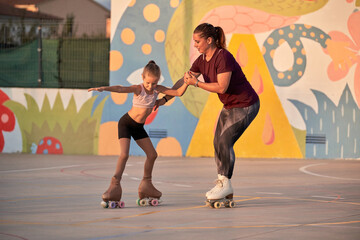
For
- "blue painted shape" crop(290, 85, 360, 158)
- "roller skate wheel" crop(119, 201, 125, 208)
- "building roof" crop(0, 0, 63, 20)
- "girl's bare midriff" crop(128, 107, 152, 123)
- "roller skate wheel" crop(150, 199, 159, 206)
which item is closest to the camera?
"roller skate wheel" crop(119, 201, 125, 208)

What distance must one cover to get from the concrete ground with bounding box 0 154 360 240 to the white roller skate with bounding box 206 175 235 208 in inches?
5.5

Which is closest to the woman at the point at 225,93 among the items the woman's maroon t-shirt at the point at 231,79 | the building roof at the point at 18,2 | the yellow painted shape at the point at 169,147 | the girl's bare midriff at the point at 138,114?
the woman's maroon t-shirt at the point at 231,79

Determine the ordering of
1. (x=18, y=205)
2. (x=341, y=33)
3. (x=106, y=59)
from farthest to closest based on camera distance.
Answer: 1. (x=106, y=59)
2. (x=341, y=33)
3. (x=18, y=205)

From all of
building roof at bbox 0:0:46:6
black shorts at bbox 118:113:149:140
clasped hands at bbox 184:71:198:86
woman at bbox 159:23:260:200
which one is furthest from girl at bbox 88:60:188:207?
building roof at bbox 0:0:46:6

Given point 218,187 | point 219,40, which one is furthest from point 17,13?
point 218,187

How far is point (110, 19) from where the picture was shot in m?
19.0

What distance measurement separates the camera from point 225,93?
29.1 feet

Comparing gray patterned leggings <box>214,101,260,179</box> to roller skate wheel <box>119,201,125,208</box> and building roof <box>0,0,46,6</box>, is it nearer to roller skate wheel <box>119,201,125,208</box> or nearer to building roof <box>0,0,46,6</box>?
roller skate wheel <box>119,201,125,208</box>

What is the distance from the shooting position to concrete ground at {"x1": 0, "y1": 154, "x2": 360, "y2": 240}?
655 cm

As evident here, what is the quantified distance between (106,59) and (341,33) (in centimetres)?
590

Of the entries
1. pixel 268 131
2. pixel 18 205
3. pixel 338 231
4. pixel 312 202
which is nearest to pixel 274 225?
pixel 338 231

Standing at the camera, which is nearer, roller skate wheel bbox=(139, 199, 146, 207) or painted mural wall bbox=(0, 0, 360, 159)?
roller skate wheel bbox=(139, 199, 146, 207)

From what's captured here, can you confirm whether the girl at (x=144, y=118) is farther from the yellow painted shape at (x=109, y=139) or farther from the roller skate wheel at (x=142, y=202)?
the yellow painted shape at (x=109, y=139)

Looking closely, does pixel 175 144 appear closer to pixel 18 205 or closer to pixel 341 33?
pixel 341 33
